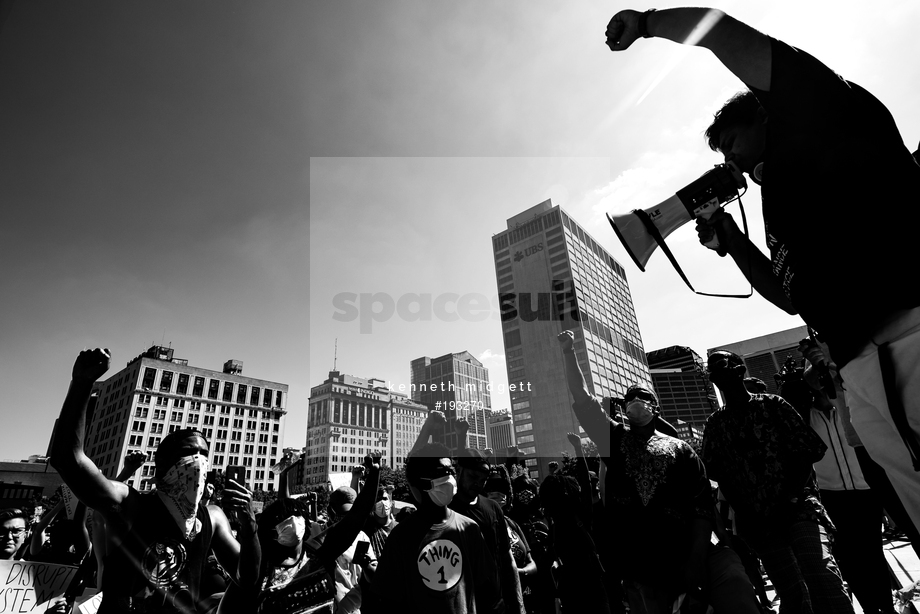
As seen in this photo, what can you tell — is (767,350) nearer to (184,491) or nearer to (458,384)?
(458,384)

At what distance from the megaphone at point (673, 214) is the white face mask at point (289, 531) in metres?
3.17

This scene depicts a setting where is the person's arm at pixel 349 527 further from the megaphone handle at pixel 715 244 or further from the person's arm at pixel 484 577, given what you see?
the megaphone handle at pixel 715 244

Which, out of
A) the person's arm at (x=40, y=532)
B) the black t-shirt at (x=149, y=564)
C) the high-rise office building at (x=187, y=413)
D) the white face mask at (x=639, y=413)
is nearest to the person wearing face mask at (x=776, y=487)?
the white face mask at (x=639, y=413)

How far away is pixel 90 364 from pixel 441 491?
7.42ft

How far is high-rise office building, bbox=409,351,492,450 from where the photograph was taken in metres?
124

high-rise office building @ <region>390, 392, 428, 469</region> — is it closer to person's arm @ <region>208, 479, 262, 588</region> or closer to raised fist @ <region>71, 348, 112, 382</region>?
person's arm @ <region>208, 479, 262, 588</region>

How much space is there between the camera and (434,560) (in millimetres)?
2922

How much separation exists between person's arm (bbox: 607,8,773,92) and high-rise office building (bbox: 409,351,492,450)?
115488 mm

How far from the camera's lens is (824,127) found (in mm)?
1361

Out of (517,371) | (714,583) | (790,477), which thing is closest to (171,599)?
(714,583)

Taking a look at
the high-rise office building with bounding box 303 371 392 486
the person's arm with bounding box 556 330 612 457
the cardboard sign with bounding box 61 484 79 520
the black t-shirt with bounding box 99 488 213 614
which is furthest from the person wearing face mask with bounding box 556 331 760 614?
the high-rise office building with bounding box 303 371 392 486

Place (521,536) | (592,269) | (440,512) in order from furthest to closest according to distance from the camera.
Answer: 1. (592,269)
2. (521,536)
3. (440,512)

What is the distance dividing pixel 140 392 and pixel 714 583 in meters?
106

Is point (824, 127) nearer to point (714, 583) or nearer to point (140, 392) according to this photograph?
point (714, 583)
